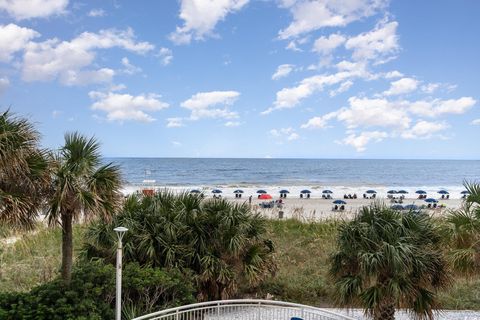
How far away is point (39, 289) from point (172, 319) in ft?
8.91

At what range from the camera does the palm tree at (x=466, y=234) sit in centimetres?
697

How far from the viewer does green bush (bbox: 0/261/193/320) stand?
21.3 ft

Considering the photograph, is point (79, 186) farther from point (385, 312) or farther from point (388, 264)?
point (385, 312)

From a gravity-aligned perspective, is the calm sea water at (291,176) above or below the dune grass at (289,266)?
above

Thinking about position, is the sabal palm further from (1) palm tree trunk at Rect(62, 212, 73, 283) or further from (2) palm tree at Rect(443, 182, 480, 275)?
(2) palm tree at Rect(443, 182, 480, 275)

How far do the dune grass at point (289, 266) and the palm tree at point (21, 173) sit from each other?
452 cm

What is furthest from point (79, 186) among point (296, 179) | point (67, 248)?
point (296, 179)

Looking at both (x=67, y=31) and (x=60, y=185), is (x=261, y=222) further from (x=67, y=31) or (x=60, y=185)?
(x=67, y=31)

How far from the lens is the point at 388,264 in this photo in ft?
23.0

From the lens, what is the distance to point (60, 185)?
22.2ft

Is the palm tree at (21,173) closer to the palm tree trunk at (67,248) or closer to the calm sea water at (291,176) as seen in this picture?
the palm tree trunk at (67,248)

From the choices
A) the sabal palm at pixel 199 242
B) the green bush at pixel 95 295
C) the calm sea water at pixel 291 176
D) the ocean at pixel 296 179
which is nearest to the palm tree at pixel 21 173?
the green bush at pixel 95 295

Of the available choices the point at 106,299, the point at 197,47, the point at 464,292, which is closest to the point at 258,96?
the point at 197,47

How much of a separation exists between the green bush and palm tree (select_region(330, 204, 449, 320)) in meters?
3.60
